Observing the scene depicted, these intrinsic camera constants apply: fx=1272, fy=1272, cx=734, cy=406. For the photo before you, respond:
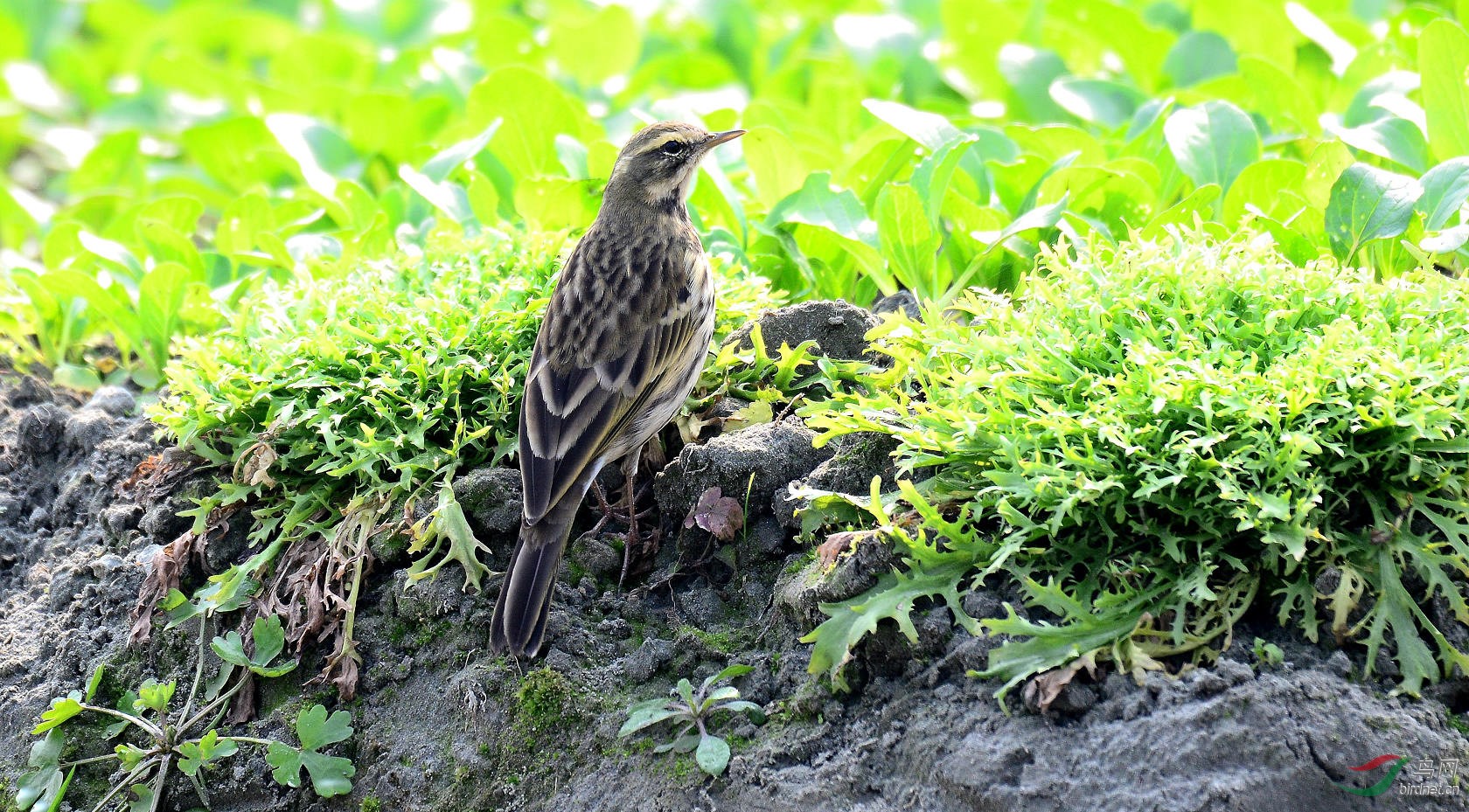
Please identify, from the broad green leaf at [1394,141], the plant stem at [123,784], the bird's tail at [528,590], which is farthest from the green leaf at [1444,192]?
the plant stem at [123,784]

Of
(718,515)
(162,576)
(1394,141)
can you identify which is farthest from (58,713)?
(1394,141)

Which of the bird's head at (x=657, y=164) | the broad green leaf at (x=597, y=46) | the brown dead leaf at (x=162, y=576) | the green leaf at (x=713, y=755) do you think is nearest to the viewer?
the green leaf at (x=713, y=755)

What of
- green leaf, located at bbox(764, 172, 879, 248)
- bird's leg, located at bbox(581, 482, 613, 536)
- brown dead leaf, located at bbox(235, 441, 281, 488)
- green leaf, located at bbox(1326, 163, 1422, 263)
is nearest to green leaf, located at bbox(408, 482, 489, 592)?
bird's leg, located at bbox(581, 482, 613, 536)

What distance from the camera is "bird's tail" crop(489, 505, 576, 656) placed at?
144 inches

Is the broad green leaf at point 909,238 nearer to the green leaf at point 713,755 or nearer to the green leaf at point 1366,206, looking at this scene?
the green leaf at point 1366,206

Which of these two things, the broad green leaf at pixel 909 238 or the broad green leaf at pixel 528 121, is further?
the broad green leaf at pixel 528 121

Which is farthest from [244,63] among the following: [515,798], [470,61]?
[515,798]

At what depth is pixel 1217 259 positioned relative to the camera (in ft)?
12.8

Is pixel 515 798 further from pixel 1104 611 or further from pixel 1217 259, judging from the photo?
pixel 1217 259

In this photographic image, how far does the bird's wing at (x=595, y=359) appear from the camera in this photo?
3.89 meters

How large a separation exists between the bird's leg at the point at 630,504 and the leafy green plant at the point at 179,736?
951 millimetres

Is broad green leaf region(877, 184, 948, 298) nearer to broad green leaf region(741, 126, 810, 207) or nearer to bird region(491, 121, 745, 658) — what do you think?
bird region(491, 121, 745, 658)

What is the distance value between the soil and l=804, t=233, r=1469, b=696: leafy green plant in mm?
107

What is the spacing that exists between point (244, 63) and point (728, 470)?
7.43m
